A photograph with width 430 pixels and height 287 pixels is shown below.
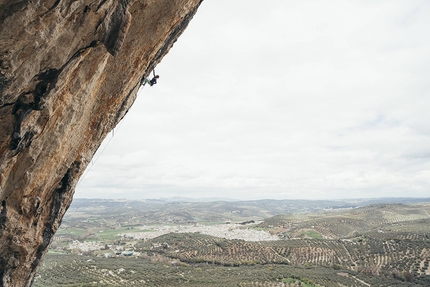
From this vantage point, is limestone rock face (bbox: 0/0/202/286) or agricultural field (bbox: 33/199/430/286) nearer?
limestone rock face (bbox: 0/0/202/286)

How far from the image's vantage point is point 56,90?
776 centimetres

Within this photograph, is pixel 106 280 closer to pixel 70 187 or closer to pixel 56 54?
pixel 70 187

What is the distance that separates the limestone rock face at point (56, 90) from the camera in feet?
21.4

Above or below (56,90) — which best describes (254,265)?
below

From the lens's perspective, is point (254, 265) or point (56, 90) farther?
point (254, 265)

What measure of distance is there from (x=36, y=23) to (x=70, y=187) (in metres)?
7.21

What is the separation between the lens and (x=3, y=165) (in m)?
7.87

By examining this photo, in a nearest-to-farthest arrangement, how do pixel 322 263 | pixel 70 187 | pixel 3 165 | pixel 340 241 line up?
1. pixel 3 165
2. pixel 70 187
3. pixel 322 263
4. pixel 340 241

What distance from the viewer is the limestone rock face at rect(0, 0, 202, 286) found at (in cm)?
653

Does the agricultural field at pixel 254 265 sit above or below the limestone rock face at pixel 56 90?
below

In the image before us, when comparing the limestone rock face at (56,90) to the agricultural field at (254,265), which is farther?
the agricultural field at (254,265)

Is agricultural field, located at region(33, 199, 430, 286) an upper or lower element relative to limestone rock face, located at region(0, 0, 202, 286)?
lower

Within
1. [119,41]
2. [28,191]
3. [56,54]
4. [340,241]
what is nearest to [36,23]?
[56,54]

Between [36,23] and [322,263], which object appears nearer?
[36,23]
